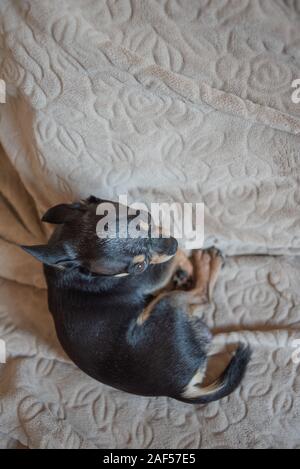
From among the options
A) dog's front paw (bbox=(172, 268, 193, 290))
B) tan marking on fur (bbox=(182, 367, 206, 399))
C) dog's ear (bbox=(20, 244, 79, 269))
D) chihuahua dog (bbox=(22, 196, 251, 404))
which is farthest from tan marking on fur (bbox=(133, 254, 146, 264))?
tan marking on fur (bbox=(182, 367, 206, 399))

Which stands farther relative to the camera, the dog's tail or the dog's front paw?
the dog's front paw

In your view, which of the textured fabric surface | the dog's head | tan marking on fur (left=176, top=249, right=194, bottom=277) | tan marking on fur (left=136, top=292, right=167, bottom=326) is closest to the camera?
the textured fabric surface

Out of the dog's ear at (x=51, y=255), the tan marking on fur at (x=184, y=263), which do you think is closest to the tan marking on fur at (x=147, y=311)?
the tan marking on fur at (x=184, y=263)

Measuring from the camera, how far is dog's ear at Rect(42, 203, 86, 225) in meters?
1.06

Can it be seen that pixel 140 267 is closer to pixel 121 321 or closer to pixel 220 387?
pixel 121 321

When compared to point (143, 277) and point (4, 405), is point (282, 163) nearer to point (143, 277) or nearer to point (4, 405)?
point (143, 277)

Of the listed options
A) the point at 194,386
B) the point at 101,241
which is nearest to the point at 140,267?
the point at 101,241

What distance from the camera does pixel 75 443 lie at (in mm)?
1155

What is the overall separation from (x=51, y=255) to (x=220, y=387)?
599 millimetres

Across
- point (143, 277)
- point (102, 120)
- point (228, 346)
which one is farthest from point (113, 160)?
point (228, 346)

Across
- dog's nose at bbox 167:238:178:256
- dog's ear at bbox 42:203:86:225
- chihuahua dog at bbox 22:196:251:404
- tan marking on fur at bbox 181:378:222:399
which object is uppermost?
dog's ear at bbox 42:203:86:225

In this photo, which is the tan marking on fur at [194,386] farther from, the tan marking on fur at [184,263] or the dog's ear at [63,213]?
the dog's ear at [63,213]

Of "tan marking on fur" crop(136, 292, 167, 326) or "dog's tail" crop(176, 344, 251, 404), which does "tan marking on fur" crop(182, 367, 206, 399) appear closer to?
"dog's tail" crop(176, 344, 251, 404)
